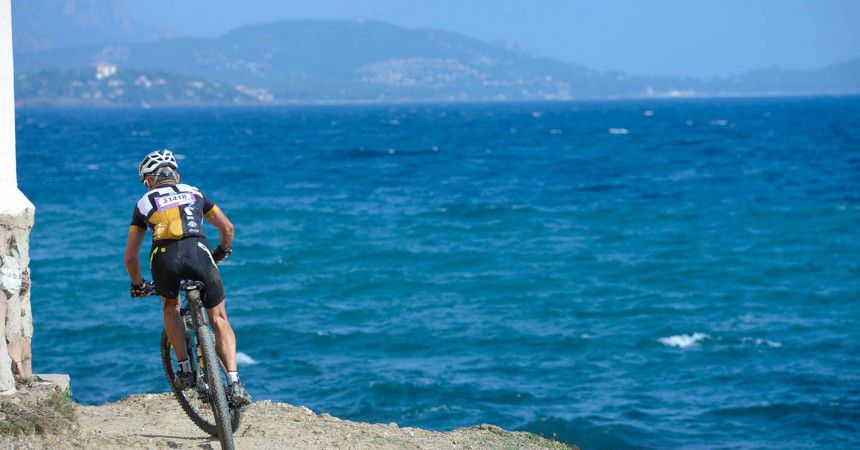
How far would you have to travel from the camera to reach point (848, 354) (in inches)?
665

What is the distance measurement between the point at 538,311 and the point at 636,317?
1.89 meters

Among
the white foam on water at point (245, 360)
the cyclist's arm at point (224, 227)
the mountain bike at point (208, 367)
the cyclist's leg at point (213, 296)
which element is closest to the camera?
the mountain bike at point (208, 367)

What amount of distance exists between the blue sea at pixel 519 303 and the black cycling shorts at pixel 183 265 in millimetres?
6840

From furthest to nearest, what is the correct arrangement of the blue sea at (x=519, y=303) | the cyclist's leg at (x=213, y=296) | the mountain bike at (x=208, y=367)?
1. the blue sea at (x=519, y=303)
2. the cyclist's leg at (x=213, y=296)
3. the mountain bike at (x=208, y=367)

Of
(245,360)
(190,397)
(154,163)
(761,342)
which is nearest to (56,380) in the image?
(190,397)

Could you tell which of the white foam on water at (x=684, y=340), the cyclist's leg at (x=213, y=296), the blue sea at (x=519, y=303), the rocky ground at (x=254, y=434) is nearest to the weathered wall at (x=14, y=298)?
the rocky ground at (x=254, y=434)

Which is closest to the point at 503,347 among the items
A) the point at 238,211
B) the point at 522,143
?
the point at 238,211

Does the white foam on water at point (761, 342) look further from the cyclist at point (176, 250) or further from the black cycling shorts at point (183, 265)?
the black cycling shorts at point (183, 265)

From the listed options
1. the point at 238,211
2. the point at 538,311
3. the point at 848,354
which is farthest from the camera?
the point at 238,211

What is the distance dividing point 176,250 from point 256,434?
176 cm

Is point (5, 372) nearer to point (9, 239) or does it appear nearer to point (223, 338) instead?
point (9, 239)

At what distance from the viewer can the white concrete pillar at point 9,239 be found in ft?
21.9

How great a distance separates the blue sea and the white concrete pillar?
7104 mm

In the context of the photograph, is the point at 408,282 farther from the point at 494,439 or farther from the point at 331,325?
the point at 494,439
